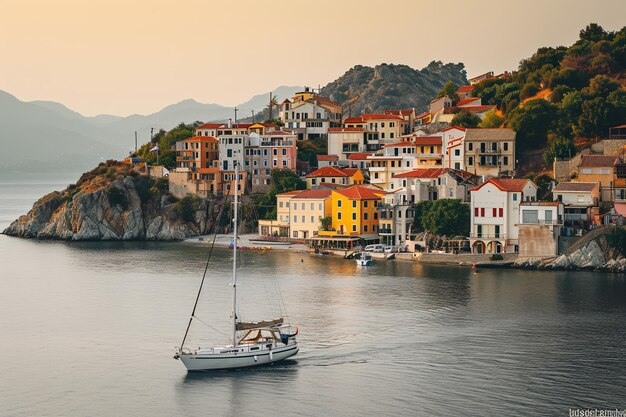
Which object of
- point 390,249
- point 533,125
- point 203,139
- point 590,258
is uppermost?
point 203,139

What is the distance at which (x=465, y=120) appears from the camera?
108m

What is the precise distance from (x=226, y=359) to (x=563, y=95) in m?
69.3

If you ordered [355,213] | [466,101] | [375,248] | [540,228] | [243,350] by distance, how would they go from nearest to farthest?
[243,350], [540,228], [375,248], [355,213], [466,101]

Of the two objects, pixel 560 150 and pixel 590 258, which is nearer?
pixel 590 258

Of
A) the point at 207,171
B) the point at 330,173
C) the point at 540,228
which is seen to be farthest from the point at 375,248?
the point at 207,171

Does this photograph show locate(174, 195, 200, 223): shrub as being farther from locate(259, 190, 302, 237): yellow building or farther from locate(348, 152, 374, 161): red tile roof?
locate(348, 152, 374, 161): red tile roof

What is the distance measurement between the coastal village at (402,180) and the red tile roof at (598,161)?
0.31 ft

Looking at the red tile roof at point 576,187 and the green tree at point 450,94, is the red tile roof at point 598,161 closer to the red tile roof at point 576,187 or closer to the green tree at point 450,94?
the red tile roof at point 576,187

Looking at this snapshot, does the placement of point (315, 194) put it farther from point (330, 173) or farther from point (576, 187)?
point (576, 187)

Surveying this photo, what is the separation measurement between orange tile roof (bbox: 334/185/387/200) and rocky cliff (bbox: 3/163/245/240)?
17529mm

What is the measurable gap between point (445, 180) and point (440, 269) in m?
14.9

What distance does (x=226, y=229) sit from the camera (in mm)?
103188

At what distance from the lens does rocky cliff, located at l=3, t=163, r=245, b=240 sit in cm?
10444

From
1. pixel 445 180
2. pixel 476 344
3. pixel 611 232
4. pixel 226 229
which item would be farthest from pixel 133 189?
pixel 476 344
